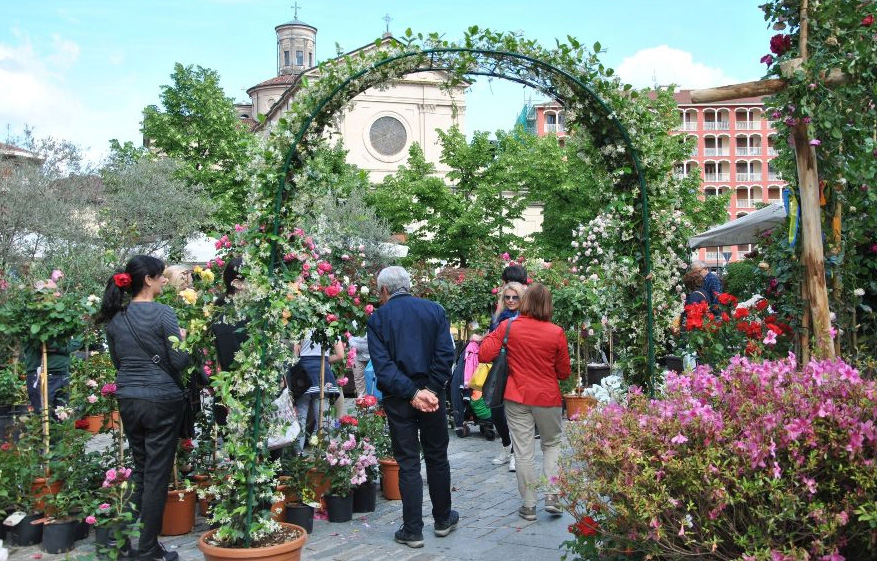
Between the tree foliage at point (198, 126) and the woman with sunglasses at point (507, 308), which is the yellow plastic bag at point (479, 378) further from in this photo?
the tree foliage at point (198, 126)

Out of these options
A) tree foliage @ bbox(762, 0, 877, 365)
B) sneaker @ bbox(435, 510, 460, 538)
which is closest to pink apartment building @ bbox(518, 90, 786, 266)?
tree foliage @ bbox(762, 0, 877, 365)

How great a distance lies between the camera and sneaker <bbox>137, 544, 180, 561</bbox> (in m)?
5.14

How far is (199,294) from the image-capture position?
6062 mm

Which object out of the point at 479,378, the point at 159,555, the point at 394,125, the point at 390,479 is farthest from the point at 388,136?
the point at 159,555

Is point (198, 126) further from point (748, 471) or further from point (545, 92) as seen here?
point (748, 471)

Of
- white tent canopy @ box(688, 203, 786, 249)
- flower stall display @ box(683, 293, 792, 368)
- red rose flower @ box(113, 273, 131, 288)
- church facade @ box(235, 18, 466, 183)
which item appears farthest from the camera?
church facade @ box(235, 18, 466, 183)

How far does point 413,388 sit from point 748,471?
2682 millimetres

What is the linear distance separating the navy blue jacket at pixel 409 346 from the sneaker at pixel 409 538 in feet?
3.17

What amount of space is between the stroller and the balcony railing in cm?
7590

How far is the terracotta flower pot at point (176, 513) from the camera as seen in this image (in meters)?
5.93

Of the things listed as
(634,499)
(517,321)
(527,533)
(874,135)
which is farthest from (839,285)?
(634,499)

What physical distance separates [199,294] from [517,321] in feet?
8.06

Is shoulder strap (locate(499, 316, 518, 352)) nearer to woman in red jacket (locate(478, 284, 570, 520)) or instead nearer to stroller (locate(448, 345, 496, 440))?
woman in red jacket (locate(478, 284, 570, 520))

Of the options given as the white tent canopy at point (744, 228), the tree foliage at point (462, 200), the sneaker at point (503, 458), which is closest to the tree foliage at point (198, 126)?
the tree foliage at point (462, 200)
